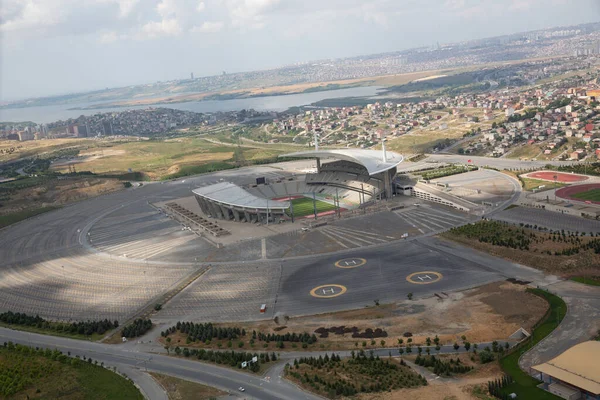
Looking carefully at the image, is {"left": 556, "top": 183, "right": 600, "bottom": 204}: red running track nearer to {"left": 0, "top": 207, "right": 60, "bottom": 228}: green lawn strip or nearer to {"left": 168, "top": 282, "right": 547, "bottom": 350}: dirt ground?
{"left": 168, "top": 282, "right": 547, "bottom": 350}: dirt ground

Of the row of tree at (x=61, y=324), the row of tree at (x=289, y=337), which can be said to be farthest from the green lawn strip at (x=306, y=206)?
the row of tree at (x=289, y=337)


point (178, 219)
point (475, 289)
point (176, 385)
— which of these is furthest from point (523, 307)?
point (178, 219)

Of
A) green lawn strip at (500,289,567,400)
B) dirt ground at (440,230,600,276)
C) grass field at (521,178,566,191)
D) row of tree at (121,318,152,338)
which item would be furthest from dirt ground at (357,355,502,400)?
grass field at (521,178,566,191)

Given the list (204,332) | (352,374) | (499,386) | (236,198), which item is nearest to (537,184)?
(236,198)

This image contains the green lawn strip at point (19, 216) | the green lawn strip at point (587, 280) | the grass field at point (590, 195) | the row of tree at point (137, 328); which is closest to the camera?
the row of tree at point (137, 328)

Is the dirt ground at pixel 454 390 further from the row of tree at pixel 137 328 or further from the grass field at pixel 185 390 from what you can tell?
the row of tree at pixel 137 328
